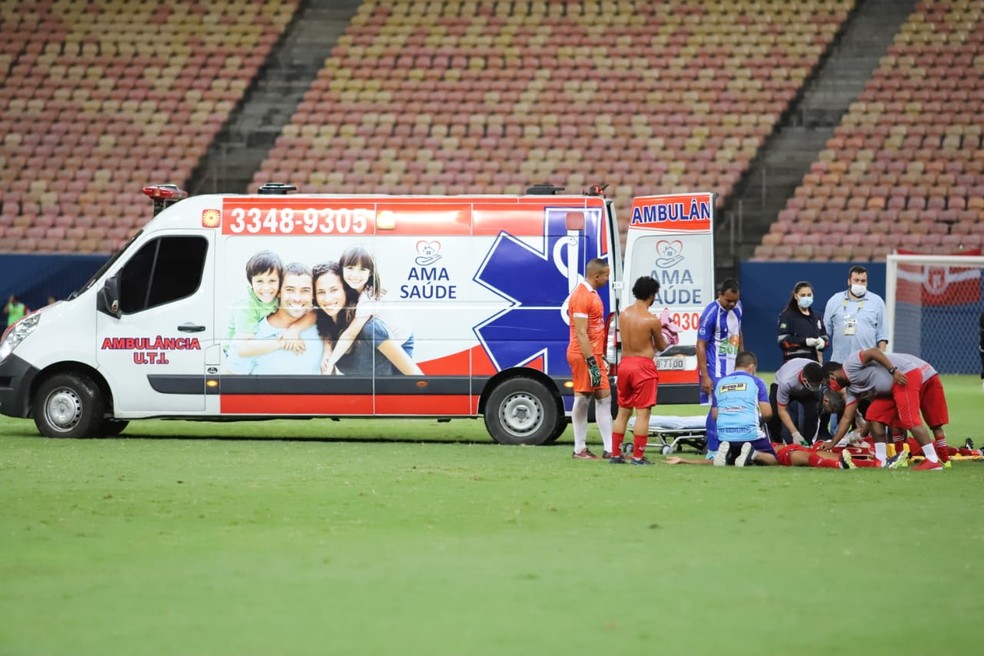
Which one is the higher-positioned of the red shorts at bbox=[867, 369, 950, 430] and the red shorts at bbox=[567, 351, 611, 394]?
the red shorts at bbox=[567, 351, 611, 394]

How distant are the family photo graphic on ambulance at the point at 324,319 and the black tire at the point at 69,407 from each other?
162 centimetres

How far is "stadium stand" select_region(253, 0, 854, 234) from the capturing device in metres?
31.9

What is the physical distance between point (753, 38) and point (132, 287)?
70.7ft

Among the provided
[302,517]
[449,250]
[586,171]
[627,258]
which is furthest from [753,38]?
[302,517]

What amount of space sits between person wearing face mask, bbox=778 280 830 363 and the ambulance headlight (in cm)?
740

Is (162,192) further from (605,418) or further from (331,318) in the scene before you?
(605,418)

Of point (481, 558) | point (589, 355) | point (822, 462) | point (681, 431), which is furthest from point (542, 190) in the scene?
point (481, 558)

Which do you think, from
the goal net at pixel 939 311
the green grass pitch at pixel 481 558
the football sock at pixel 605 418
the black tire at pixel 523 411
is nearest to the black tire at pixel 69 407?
the green grass pitch at pixel 481 558

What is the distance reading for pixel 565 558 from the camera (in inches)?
324

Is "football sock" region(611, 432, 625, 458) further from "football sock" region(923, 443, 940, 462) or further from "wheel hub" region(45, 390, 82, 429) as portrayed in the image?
"wheel hub" region(45, 390, 82, 429)

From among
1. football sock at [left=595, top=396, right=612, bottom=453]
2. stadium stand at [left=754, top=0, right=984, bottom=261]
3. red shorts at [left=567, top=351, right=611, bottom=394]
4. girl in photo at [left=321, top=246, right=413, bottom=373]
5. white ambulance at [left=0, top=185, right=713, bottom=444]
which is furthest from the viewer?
stadium stand at [left=754, top=0, right=984, bottom=261]

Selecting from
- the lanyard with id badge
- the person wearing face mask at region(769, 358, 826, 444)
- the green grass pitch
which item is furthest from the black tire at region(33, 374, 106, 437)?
the lanyard with id badge

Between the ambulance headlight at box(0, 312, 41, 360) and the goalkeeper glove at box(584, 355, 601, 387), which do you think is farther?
the ambulance headlight at box(0, 312, 41, 360)

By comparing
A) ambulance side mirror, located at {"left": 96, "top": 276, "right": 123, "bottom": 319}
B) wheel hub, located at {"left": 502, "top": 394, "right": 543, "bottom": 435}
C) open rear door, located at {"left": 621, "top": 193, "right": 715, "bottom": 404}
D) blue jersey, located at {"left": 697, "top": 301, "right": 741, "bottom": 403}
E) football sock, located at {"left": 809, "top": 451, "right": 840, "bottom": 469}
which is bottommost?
football sock, located at {"left": 809, "top": 451, "right": 840, "bottom": 469}
